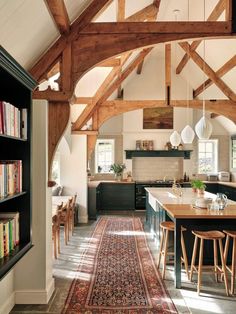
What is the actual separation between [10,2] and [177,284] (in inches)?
142

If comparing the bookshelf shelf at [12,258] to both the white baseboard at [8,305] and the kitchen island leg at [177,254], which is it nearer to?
the white baseboard at [8,305]

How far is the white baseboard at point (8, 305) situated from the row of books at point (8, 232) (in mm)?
1023

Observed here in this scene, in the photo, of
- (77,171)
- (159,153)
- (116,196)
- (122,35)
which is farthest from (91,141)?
(122,35)

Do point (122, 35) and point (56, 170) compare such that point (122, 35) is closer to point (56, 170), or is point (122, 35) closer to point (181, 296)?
point (181, 296)

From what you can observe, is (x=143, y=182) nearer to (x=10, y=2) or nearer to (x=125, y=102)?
(x=125, y=102)

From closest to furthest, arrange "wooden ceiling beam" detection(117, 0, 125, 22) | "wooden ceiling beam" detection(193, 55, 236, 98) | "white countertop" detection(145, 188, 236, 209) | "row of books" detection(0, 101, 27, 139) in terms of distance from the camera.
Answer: "row of books" detection(0, 101, 27, 139), "wooden ceiling beam" detection(117, 0, 125, 22), "white countertop" detection(145, 188, 236, 209), "wooden ceiling beam" detection(193, 55, 236, 98)

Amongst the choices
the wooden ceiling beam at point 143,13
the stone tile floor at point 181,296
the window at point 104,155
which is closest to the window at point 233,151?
the window at point 104,155

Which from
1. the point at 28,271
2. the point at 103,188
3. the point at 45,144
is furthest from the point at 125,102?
the point at 28,271

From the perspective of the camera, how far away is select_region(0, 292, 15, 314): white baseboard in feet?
9.95

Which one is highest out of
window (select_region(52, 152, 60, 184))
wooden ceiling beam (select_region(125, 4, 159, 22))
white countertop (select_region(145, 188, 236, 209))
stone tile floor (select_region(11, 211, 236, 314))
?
wooden ceiling beam (select_region(125, 4, 159, 22))

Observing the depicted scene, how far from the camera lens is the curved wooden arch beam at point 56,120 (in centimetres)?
351

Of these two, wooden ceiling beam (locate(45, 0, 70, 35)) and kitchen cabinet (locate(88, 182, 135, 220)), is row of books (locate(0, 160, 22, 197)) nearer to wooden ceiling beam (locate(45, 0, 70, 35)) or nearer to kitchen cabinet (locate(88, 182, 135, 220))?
wooden ceiling beam (locate(45, 0, 70, 35))

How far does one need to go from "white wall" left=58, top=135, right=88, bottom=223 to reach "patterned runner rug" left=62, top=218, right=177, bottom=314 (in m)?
1.73

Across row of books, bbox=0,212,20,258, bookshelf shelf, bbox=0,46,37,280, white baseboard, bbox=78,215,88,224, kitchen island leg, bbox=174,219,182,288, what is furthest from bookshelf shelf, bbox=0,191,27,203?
white baseboard, bbox=78,215,88,224
